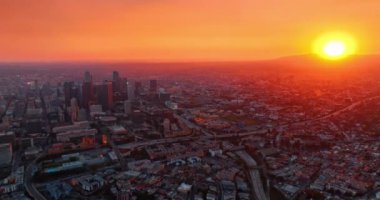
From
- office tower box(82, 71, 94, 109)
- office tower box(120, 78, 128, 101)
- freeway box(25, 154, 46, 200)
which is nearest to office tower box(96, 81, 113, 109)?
office tower box(82, 71, 94, 109)

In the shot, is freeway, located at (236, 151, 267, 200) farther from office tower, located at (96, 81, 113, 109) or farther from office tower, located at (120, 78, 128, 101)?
office tower, located at (120, 78, 128, 101)

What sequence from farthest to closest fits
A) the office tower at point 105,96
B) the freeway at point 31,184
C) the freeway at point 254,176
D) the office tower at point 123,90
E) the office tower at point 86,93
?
the office tower at point 123,90
the office tower at point 105,96
the office tower at point 86,93
the freeway at point 31,184
the freeway at point 254,176

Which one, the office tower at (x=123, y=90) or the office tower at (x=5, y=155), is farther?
the office tower at (x=123, y=90)

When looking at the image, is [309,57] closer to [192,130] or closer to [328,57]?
[328,57]

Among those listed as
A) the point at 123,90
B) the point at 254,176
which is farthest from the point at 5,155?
the point at 123,90

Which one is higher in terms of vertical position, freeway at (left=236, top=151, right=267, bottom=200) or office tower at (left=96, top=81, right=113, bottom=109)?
office tower at (left=96, top=81, right=113, bottom=109)

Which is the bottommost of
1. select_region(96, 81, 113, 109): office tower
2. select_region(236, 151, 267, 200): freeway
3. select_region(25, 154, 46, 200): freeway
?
select_region(25, 154, 46, 200): freeway

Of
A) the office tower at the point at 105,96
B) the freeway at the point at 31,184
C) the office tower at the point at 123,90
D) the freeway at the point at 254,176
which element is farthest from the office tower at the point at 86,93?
the freeway at the point at 254,176

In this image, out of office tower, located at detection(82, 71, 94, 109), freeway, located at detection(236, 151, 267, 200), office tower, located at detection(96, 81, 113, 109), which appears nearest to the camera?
freeway, located at detection(236, 151, 267, 200)

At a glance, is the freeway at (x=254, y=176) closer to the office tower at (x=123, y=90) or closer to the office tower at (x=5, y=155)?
the office tower at (x=5, y=155)

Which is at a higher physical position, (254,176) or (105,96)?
(105,96)

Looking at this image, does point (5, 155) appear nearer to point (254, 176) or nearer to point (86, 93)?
point (254, 176)

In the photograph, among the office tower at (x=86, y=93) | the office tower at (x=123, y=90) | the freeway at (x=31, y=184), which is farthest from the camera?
the office tower at (x=123, y=90)
